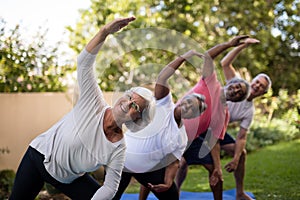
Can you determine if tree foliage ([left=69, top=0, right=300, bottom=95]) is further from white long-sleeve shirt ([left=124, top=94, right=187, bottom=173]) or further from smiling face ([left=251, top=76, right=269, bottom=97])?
white long-sleeve shirt ([left=124, top=94, right=187, bottom=173])

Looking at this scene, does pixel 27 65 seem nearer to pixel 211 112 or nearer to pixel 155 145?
pixel 211 112

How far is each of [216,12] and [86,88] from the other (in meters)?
8.97

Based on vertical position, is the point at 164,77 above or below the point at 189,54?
below

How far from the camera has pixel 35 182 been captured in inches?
123

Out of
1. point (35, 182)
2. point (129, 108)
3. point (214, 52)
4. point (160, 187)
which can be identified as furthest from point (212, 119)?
point (35, 182)

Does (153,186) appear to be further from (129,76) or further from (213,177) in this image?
(129,76)

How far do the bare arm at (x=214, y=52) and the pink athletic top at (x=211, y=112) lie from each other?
6 centimetres

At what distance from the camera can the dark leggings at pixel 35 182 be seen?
3.09 m

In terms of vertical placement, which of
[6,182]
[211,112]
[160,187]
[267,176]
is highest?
[211,112]

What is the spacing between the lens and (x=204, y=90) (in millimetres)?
4184

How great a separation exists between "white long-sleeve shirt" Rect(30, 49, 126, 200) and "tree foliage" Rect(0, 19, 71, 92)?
342 cm

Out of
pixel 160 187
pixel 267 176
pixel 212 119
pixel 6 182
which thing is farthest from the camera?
pixel 267 176

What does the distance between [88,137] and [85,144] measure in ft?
0.14

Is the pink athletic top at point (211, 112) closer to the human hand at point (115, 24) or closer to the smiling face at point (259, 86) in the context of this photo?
the smiling face at point (259, 86)
